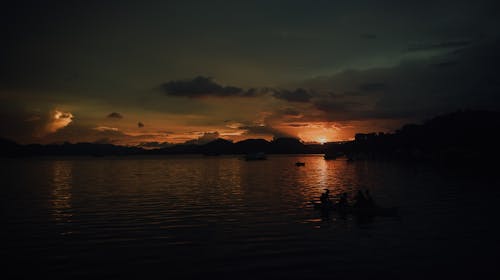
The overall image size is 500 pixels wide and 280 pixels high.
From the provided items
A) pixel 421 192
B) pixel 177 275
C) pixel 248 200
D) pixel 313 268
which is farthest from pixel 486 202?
pixel 177 275

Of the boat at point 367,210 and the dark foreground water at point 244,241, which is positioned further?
the boat at point 367,210

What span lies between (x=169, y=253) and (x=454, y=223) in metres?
26.5

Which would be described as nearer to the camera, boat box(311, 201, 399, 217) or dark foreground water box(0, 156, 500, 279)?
dark foreground water box(0, 156, 500, 279)

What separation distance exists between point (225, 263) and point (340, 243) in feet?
31.6

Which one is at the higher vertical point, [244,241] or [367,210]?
[367,210]

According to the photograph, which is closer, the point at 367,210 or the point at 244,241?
the point at 244,241

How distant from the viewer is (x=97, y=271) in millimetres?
21641

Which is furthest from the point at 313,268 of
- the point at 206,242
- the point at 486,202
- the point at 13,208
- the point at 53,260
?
the point at 13,208

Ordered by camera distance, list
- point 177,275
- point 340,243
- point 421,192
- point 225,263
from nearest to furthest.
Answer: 1. point 177,275
2. point 225,263
3. point 340,243
4. point 421,192

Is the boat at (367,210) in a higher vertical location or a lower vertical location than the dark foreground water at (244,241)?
higher

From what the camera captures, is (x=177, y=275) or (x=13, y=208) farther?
(x=13, y=208)

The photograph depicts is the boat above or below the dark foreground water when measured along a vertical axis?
above

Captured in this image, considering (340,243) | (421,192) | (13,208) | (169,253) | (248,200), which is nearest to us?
(169,253)

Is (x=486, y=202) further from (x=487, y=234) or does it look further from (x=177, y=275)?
(x=177, y=275)
